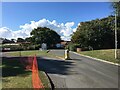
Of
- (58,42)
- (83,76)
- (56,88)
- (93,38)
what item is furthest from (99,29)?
(58,42)

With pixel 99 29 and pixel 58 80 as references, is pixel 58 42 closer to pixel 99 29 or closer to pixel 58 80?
pixel 99 29

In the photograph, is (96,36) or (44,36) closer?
(96,36)

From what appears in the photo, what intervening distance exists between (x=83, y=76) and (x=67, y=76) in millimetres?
937

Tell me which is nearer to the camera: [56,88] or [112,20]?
[56,88]

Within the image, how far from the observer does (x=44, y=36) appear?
305ft

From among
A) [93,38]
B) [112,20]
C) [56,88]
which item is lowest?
[56,88]

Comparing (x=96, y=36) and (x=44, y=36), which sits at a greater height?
(x=44, y=36)

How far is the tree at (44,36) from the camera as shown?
297 feet

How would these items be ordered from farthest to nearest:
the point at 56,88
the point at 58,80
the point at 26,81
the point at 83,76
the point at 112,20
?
the point at 112,20, the point at 83,76, the point at 58,80, the point at 26,81, the point at 56,88

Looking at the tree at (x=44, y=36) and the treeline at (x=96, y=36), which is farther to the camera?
the tree at (x=44, y=36)

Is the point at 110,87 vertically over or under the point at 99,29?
under

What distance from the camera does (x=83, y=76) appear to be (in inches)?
632

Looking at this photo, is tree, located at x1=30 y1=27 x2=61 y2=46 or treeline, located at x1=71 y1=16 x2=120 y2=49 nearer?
treeline, located at x1=71 y1=16 x2=120 y2=49

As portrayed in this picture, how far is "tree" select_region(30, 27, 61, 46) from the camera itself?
3563 inches
